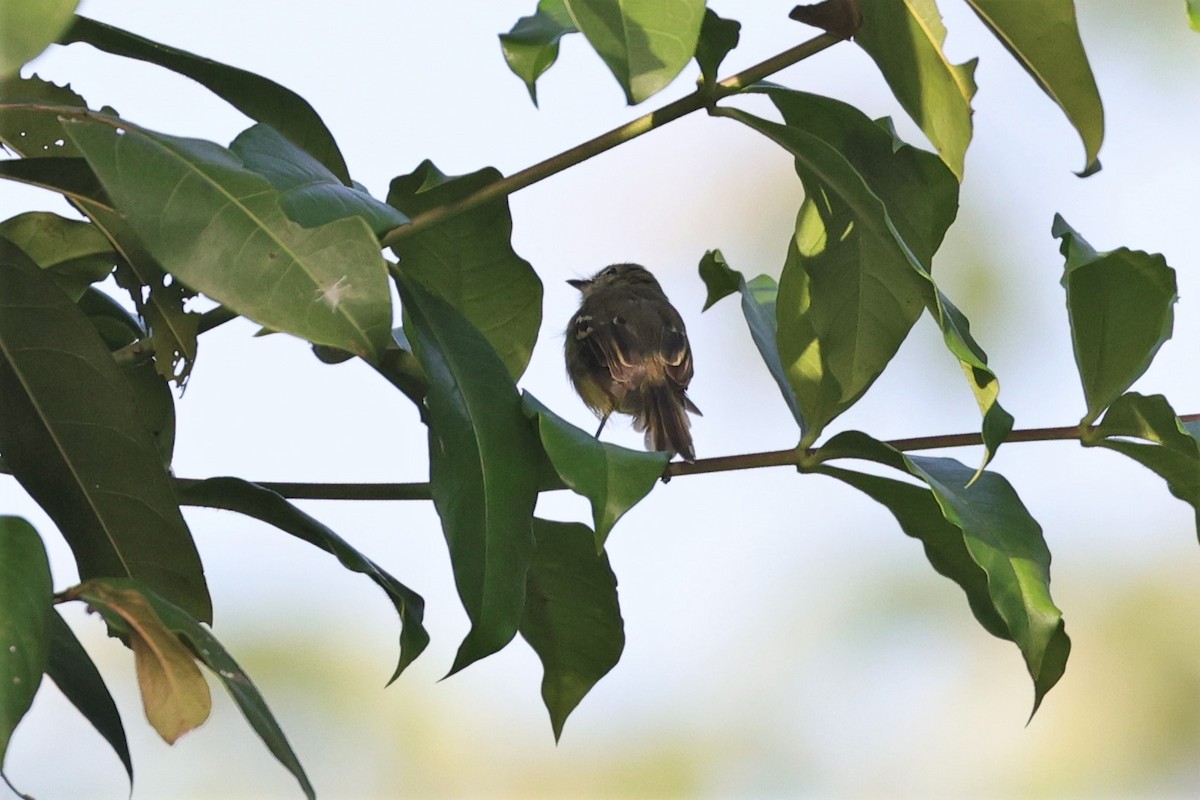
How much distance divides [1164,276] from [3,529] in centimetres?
160

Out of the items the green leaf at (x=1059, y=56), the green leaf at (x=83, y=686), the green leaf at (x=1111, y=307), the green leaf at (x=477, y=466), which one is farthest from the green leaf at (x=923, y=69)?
the green leaf at (x=83, y=686)

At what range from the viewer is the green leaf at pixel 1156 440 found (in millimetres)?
1934

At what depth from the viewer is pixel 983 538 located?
5.70 feet

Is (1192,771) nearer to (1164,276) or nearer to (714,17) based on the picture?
(1164,276)

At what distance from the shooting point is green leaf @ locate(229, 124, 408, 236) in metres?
1.38

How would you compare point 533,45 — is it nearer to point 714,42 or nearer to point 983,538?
point 714,42

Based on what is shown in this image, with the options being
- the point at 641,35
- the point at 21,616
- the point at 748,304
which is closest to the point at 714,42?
the point at 641,35

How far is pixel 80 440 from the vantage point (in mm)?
1718

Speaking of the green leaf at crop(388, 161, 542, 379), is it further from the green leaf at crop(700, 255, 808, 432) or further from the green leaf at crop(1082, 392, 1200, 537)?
the green leaf at crop(1082, 392, 1200, 537)

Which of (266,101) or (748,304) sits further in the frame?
(748,304)

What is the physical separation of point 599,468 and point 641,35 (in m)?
0.49

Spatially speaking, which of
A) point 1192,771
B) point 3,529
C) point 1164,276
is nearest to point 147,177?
point 3,529

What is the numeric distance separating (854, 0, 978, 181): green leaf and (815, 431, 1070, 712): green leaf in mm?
422

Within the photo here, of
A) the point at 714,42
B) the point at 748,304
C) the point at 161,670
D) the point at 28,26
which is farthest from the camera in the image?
the point at 748,304
